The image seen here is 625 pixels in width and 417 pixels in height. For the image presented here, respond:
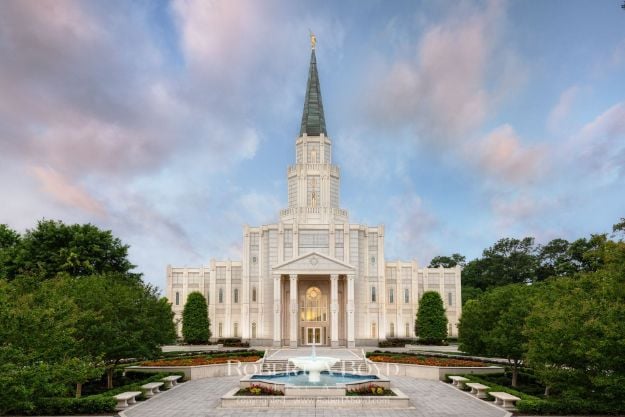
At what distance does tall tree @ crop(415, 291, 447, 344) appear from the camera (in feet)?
210

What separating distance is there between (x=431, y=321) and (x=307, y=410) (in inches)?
1668

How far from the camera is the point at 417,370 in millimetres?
37906

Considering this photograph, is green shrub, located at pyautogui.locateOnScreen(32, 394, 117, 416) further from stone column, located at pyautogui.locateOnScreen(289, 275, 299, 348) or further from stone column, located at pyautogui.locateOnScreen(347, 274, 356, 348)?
stone column, located at pyautogui.locateOnScreen(347, 274, 356, 348)

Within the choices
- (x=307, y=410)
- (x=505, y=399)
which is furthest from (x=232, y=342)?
(x=505, y=399)

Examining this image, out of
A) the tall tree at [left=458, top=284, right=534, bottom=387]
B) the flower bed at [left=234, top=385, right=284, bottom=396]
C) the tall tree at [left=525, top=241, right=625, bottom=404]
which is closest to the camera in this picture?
the tall tree at [left=525, top=241, right=625, bottom=404]

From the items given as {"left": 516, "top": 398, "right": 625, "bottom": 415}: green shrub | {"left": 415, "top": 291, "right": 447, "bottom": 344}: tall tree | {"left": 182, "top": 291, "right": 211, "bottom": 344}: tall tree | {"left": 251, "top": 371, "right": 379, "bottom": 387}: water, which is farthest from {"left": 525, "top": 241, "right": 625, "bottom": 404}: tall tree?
{"left": 182, "top": 291, "right": 211, "bottom": 344}: tall tree

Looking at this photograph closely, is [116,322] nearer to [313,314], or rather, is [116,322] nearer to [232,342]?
[232,342]

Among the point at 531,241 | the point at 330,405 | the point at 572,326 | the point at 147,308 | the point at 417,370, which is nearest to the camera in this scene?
the point at 572,326

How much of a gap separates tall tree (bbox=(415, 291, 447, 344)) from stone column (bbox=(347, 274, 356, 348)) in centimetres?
832

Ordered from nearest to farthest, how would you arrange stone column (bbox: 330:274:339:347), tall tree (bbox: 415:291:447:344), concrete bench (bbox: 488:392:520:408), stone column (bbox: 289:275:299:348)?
concrete bench (bbox: 488:392:520:408) < stone column (bbox: 330:274:339:347) < stone column (bbox: 289:275:299:348) < tall tree (bbox: 415:291:447:344)

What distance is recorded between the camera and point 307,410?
24156 mm

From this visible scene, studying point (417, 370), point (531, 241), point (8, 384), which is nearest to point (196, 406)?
point (8, 384)

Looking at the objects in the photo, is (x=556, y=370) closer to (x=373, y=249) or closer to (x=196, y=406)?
(x=196, y=406)

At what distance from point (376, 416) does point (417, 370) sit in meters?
15.8
